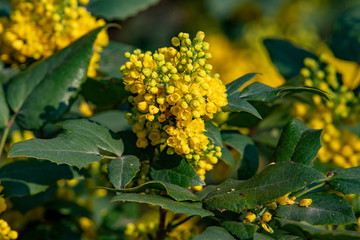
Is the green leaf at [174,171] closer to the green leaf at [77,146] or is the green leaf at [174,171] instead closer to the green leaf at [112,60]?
the green leaf at [77,146]

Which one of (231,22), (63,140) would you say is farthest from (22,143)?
(231,22)

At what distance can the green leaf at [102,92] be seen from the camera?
1.50 meters

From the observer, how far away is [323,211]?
1.11 metres

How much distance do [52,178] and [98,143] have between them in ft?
0.90

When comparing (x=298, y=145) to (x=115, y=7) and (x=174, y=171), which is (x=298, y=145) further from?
(x=115, y=7)

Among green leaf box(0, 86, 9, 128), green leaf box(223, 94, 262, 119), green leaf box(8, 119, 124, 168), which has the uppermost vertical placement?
green leaf box(223, 94, 262, 119)

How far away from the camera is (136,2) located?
2.04 metres

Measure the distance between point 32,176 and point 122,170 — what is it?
1.39 ft

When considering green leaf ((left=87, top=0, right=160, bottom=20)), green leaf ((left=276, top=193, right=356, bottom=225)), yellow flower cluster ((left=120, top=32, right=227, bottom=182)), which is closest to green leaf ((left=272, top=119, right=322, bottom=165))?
green leaf ((left=276, top=193, right=356, bottom=225))

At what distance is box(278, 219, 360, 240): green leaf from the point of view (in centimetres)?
97

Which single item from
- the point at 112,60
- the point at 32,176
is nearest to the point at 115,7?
the point at 112,60

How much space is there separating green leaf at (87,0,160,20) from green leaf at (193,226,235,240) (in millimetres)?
1187

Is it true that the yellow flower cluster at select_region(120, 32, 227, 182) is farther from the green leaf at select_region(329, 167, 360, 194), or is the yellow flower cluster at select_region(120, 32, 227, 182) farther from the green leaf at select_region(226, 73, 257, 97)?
the green leaf at select_region(329, 167, 360, 194)

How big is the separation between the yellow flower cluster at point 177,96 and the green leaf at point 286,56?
0.87 metres
